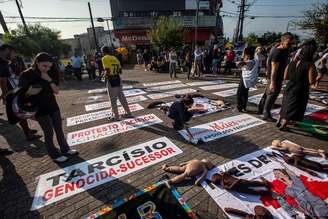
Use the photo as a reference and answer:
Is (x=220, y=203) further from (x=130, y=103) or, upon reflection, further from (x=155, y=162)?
(x=130, y=103)

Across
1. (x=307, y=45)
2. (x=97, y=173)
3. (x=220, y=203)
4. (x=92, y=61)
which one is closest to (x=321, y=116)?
(x=307, y=45)

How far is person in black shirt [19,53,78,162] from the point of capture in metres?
2.64

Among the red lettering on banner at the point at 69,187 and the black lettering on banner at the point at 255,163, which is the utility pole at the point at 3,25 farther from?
the black lettering on banner at the point at 255,163

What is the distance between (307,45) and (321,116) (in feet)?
9.26

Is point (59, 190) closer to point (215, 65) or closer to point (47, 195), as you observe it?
point (47, 195)

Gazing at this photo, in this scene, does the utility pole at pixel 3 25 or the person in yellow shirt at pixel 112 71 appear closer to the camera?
the person in yellow shirt at pixel 112 71

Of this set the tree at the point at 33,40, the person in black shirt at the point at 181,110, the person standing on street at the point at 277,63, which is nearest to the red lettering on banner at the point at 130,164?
the person in black shirt at the point at 181,110

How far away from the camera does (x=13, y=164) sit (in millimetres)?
3312

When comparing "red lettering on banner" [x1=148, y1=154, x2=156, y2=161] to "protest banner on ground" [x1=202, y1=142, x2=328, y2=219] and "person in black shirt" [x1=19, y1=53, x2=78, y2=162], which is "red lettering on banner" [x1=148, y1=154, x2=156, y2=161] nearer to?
"protest banner on ground" [x1=202, y1=142, x2=328, y2=219]

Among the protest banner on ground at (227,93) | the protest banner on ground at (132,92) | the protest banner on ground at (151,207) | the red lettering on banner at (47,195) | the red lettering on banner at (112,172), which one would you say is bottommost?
the red lettering on banner at (47,195)

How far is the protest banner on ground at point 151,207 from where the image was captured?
2.05m

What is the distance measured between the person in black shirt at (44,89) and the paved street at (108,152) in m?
0.63

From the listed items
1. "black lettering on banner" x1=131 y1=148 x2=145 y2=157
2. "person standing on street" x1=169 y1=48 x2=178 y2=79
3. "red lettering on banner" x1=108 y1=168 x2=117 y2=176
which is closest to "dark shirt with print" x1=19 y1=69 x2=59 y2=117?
"red lettering on banner" x1=108 y1=168 x2=117 y2=176

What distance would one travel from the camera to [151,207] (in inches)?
84.6
